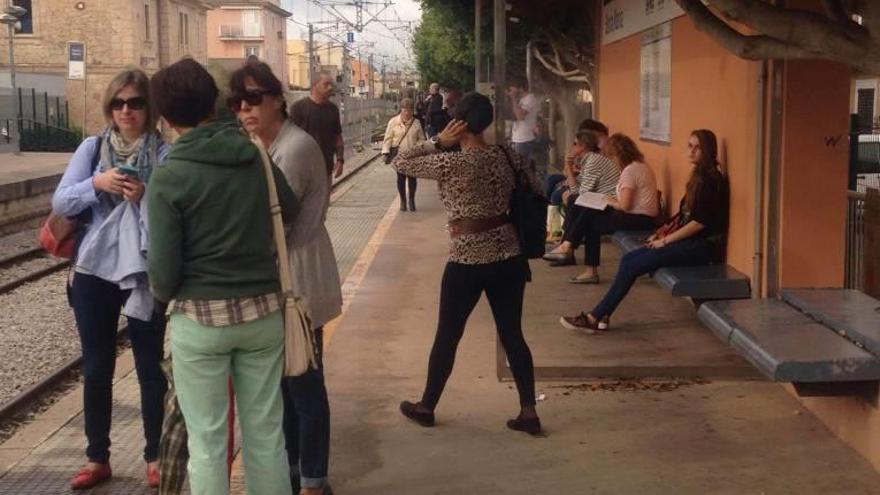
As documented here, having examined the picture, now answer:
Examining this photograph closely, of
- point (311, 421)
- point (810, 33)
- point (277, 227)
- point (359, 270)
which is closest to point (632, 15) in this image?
point (359, 270)

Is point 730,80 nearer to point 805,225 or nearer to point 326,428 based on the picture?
point 805,225

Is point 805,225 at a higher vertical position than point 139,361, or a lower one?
higher

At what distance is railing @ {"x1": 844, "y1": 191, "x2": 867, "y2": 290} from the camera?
709cm

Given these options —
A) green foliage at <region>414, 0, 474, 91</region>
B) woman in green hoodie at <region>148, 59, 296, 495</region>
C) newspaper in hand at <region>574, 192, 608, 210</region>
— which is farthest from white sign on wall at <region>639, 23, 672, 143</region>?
green foliage at <region>414, 0, 474, 91</region>

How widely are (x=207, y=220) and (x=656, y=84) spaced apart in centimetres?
785

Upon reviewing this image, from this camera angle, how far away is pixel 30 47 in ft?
195

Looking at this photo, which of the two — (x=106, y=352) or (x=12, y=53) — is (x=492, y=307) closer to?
(x=106, y=352)

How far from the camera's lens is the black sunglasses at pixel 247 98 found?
15.7 feet

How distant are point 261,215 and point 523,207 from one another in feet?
6.61

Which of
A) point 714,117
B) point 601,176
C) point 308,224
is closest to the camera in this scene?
point 308,224

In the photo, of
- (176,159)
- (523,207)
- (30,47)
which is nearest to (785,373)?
(523,207)

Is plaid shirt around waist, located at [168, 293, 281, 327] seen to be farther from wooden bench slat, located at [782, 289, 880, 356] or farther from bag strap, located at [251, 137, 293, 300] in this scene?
wooden bench slat, located at [782, 289, 880, 356]

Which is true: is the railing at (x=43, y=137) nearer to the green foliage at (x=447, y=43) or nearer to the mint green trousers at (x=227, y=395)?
the green foliage at (x=447, y=43)

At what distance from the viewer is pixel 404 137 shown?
1889cm
